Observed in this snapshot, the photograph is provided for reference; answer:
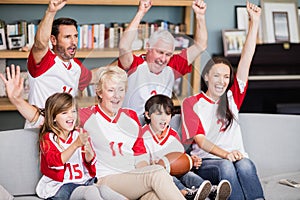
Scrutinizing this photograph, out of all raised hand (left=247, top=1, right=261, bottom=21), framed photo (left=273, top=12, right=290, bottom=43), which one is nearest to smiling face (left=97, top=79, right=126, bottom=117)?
raised hand (left=247, top=1, right=261, bottom=21)

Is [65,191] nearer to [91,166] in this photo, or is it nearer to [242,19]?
[91,166]

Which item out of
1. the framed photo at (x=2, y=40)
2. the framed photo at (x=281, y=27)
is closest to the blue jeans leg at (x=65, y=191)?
the framed photo at (x=2, y=40)

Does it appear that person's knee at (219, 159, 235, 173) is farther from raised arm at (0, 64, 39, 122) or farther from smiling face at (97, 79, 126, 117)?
raised arm at (0, 64, 39, 122)

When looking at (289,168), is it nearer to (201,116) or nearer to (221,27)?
(201,116)

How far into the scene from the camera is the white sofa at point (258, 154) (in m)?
3.11

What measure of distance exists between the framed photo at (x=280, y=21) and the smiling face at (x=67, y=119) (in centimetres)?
275

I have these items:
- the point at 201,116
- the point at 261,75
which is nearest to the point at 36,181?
the point at 201,116

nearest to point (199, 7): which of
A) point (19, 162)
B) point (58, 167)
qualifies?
point (58, 167)

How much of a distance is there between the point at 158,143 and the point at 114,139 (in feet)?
0.70

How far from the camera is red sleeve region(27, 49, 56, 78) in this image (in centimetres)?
318

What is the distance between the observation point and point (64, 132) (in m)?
3.05

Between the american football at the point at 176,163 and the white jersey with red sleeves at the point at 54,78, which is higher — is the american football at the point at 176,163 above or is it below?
below

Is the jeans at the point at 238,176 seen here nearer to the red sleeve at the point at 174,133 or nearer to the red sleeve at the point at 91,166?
the red sleeve at the point at 174,133

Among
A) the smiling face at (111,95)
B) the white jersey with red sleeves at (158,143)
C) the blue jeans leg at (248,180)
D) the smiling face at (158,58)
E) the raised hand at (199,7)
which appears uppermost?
the raised hand at (199,7)
